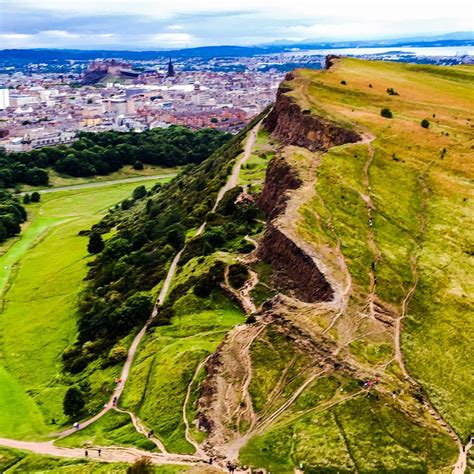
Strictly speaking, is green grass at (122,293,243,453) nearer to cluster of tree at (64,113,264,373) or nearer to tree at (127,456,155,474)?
tree at (127,456,155,474)

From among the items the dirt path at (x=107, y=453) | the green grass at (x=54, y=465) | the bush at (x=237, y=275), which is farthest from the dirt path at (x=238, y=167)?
the green grass at (x=54, y=465)

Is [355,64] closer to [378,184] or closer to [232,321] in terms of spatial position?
[378,184]

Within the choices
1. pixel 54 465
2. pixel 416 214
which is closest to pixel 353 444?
pixel 54 465

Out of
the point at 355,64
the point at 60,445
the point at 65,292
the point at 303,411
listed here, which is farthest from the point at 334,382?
the point at 355,64

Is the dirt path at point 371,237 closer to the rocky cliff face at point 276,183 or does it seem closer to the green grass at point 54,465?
the rocky cliff face at point 276,183

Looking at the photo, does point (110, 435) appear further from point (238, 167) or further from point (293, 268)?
point (238, 167)

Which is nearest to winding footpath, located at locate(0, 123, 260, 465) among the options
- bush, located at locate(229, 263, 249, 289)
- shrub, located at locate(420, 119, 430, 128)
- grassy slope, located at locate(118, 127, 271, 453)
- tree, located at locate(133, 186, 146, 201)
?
grassy slope, located at locate(118, 127, 271, 453)
